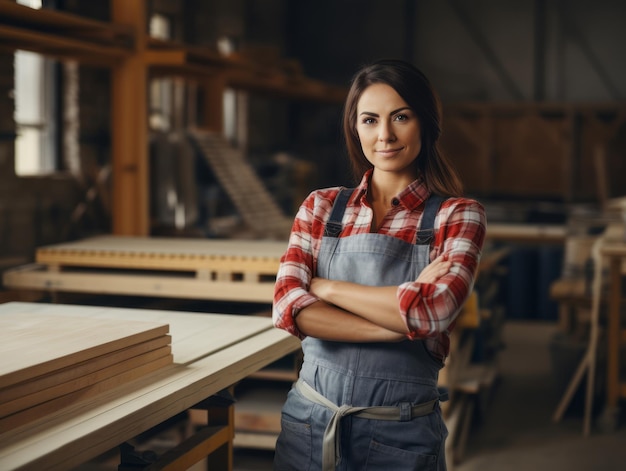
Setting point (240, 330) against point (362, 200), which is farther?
point (240, 330)

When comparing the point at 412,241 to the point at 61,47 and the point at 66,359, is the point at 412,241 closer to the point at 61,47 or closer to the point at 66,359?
the point at 66,359

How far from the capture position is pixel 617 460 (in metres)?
6.04

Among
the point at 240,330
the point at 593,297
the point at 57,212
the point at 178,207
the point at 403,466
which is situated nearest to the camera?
the point at 403,466

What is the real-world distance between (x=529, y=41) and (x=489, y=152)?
2.47 m

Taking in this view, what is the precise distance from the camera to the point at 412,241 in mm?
2604

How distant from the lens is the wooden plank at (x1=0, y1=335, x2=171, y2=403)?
2.21 meters

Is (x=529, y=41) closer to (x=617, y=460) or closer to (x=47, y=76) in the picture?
(x=47, y=76)

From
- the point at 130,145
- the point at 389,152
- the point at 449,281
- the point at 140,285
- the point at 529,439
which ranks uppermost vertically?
the point at 130,145

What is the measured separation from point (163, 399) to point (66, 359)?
0.97 ft

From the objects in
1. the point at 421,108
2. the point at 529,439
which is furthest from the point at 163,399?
→ the point at 529,439

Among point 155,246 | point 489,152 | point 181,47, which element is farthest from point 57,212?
point 489,152

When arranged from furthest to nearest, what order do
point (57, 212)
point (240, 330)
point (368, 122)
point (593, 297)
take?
point (57, 212)
point (593, 297)
point (240, 330)
point (368, 122)

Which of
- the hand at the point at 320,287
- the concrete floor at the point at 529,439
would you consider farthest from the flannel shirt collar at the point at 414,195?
the concrete floor at the point at 529,439

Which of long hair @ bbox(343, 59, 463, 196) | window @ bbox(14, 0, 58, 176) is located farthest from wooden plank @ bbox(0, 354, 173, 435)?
window @ bbox(14, 0, 58, 176)
